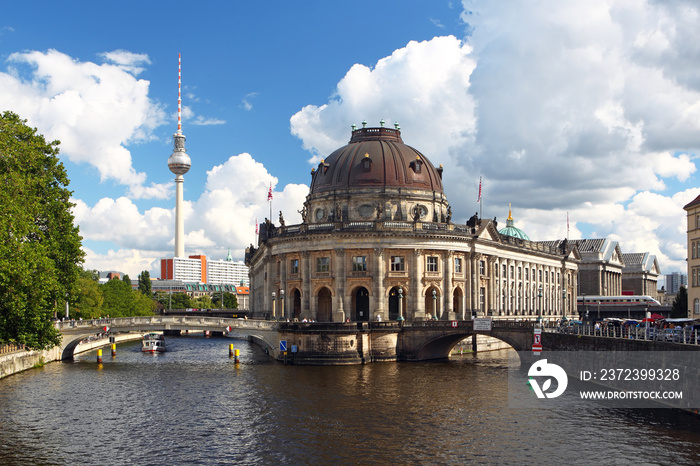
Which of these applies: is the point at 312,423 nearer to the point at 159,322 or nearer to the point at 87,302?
the point at 159,322

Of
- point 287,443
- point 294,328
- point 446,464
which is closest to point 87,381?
point 294,328

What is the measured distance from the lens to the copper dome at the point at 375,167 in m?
104

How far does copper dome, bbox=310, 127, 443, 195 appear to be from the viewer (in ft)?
341

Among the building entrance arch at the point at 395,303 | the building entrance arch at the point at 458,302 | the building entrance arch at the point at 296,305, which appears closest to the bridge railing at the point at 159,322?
the building entrance arch at the point at 395,303

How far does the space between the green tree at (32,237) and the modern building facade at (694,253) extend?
70.0 metres

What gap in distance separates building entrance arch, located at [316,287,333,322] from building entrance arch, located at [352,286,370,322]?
13.0ft

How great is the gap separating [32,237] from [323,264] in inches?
1536

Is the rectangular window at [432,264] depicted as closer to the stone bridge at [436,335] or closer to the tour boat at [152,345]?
the stone bridge at [436,335]

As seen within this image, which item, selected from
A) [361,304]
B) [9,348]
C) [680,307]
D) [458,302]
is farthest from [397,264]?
[680,307]

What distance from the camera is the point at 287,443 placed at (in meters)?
41.7

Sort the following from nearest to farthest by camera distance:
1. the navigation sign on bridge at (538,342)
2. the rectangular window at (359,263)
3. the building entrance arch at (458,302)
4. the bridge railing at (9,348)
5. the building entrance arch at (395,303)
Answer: the bridge railing at (9,348) → the navigation sign on bridge at (538,342) → the rectangular window at (359,263) → the building entrance arch at (395,303) → the building entrance arch at (458,302)

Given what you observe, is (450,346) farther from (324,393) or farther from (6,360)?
(6,360)

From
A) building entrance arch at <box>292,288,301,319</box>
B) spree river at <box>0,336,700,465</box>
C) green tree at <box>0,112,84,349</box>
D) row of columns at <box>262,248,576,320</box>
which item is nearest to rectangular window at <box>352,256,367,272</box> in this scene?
row of columns at <box>262,248,576,320</box>

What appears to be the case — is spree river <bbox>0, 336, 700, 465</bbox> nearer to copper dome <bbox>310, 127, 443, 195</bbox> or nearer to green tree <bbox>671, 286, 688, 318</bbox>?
copper dome <bbox>310, 127, 443, 195</bbox>
